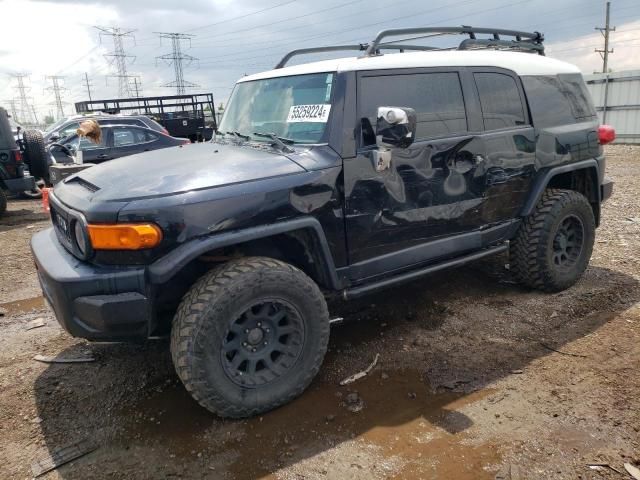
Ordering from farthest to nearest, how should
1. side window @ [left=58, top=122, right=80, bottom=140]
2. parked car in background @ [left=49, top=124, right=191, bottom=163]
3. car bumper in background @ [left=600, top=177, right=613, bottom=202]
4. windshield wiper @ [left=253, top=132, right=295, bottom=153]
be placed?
side window @ [left=58, top=122, right=80, bottom=140], parked car in background @ [left=49, top=124, right=191, bottom=163], car bumper in background @ [left=600, top=177, right=613, bottom=202], windshield wiper @ [left=253, top=132, right=295, bottom=153]

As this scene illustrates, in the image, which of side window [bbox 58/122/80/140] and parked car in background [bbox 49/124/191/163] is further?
side window [bbox 58/122/80/140]

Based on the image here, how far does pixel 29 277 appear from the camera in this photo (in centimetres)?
548

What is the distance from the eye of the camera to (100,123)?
10.3 m

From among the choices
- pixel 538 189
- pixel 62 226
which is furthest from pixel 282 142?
pixel 538 189

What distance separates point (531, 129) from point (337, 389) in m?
2.65

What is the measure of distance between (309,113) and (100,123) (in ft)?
27.9

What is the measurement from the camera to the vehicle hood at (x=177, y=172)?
105 inches

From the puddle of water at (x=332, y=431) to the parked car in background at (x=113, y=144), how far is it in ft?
26.2

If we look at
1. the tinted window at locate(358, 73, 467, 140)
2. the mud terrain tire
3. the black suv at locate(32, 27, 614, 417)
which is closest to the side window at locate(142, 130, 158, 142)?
the mud terrain tire

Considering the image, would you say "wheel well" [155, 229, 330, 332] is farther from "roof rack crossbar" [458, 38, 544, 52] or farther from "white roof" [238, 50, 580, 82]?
"roof rack crossbar" [458, 38, 544, 52]

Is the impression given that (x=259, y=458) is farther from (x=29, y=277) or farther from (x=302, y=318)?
(x=29, y=277)

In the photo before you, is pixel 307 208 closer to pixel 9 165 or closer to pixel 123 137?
pixel 9 165

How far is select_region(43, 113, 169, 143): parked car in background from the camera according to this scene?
34.6ft

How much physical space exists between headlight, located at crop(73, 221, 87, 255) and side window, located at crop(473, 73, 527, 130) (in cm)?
292
